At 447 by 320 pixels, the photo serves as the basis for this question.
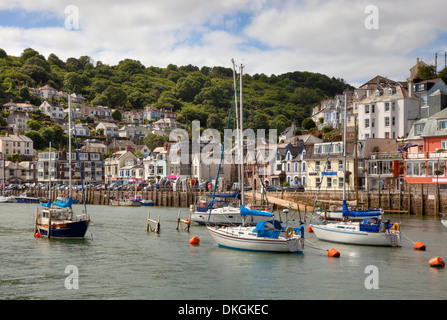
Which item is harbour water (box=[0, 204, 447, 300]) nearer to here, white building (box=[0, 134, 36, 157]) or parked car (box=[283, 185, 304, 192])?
parked car (box=[283, 185, 304, 192])

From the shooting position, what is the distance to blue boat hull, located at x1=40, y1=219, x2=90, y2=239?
142 ft

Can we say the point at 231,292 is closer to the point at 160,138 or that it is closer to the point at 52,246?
the point at 52,246

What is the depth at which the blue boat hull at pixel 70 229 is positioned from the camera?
142ft

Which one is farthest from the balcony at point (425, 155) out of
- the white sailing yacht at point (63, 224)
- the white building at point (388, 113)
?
the white sailing yacht at point (63, 224)

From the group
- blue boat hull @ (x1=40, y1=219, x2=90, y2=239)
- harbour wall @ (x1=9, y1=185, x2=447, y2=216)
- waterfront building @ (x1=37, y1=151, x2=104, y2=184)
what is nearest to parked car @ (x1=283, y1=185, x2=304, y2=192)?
harbour wall @ (x1=9, y1=185, x2=447, y2=216)

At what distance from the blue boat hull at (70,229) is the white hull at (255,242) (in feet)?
43.8

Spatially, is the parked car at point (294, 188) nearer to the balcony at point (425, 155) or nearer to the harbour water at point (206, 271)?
the balcony at point (425, 155)

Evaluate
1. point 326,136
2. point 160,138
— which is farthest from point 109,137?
point 326,136

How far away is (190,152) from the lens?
4451 inches

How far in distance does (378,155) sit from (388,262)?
154 ft

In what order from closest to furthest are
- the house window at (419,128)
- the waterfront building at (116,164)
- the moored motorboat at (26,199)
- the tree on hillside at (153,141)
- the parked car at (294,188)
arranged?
1. the house window at (419,128)
2. the parked car at (294,188)
3. the moored motorboat at (26,199)
4. the waterfront building at (116,164)
5. the tree on hillside at (153,141)

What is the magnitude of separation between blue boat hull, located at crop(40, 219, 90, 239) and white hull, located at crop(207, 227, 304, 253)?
525 inches
